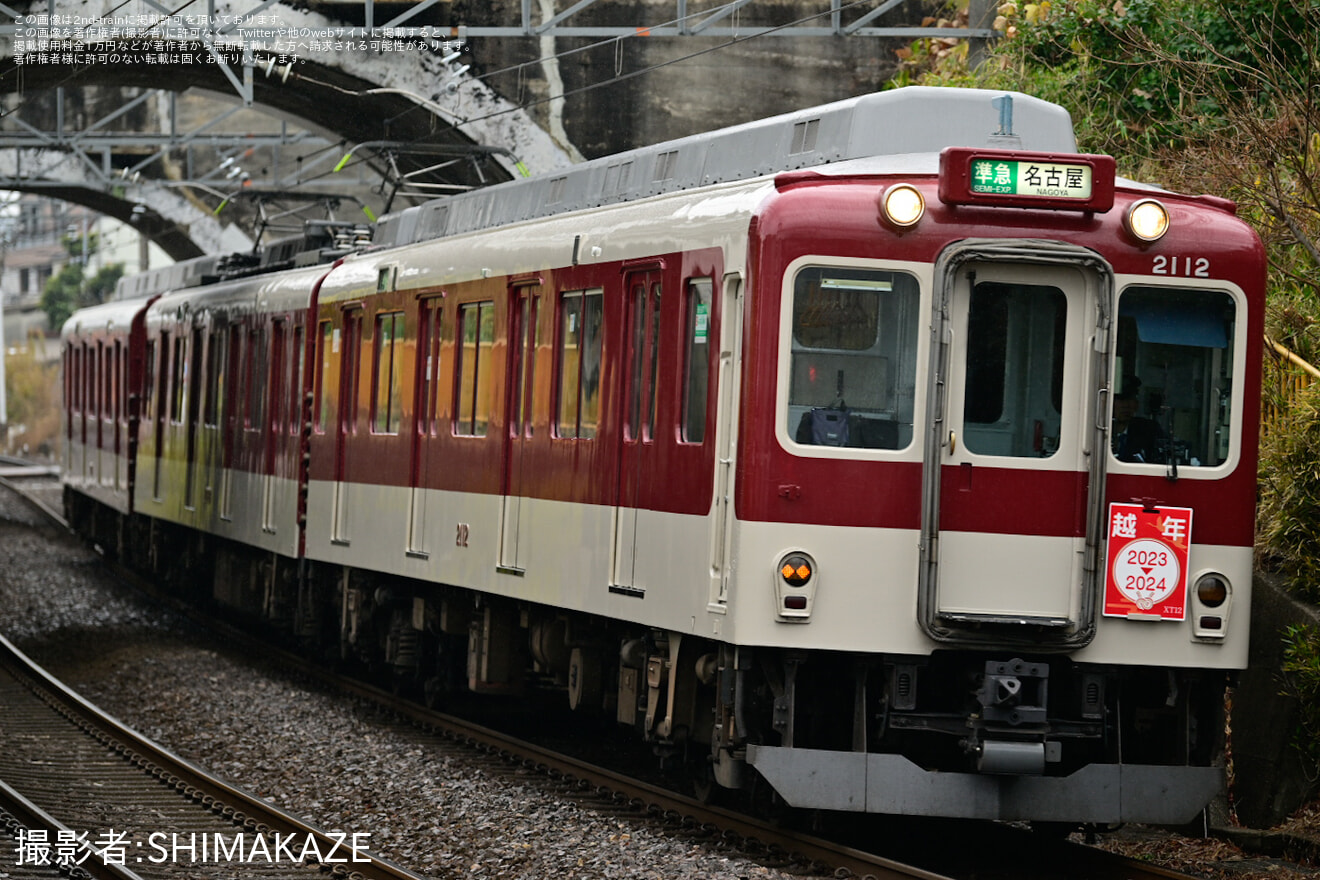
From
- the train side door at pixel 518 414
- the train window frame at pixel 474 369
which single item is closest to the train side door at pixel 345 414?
the train window frame at pixel 474 369

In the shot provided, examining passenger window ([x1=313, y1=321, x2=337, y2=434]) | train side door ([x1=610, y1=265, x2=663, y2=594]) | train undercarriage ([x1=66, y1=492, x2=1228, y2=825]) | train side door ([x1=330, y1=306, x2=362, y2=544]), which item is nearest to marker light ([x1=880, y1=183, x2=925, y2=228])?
train side door ([x1=610, y1=265, x2=663, y2=594])

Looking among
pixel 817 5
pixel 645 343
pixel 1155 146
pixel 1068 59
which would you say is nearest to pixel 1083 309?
pixel 645 343

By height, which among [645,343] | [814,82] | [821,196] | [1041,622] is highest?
[814,82]

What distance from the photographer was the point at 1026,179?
8.74 m

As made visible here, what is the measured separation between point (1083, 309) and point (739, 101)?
47.4 ft

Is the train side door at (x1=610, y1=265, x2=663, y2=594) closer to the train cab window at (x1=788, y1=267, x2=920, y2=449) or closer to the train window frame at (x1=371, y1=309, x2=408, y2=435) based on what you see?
the train cab window at (x1=788, y1=267, x2=920, y2=449)

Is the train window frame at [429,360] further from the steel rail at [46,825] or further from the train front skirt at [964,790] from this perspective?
the train front skirt at [964,790]

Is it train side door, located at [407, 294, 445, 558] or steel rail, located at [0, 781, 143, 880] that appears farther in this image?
train side door, located at [407, 294, 445, 558]

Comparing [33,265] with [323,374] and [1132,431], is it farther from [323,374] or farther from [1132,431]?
[1132,431]

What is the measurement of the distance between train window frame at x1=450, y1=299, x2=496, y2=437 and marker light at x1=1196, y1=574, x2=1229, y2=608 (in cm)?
474

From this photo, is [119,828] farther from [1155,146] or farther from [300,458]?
[1155,146]

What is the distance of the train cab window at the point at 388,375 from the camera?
46.5 feet

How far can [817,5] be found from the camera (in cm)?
2231

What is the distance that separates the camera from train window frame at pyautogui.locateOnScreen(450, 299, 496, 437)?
40.4ft
